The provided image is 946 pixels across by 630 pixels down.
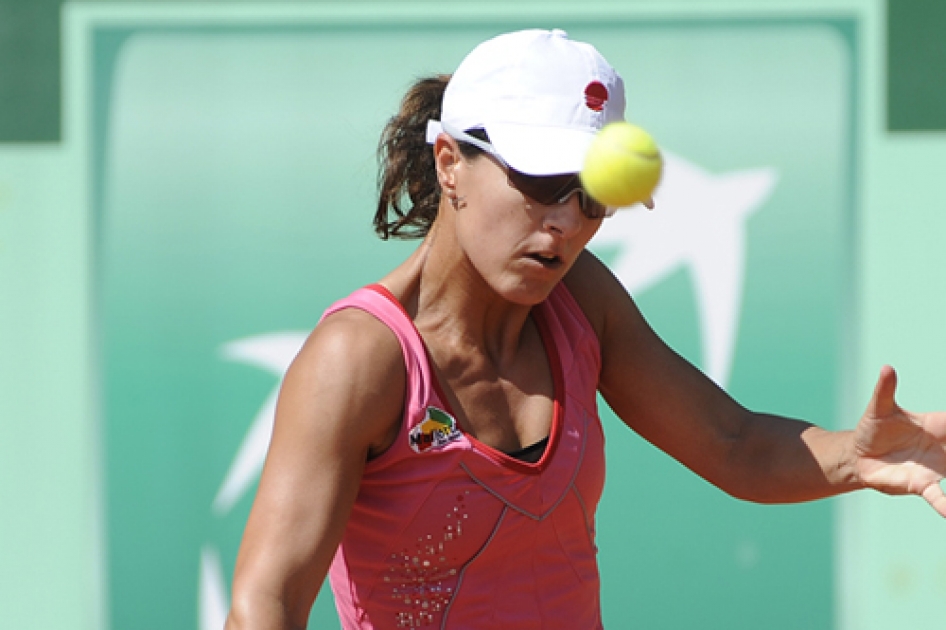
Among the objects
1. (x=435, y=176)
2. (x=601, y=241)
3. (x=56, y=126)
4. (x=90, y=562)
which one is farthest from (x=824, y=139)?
(x=90, y=562)

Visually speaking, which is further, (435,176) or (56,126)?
(56,126)

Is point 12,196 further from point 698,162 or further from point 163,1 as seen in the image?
point 698,162

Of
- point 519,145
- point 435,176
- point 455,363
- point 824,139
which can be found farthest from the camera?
point 824,139

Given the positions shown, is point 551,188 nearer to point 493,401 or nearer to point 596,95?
point 596,95

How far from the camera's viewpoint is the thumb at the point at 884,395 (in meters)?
1.65

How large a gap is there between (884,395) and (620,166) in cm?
57

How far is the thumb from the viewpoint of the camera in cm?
165

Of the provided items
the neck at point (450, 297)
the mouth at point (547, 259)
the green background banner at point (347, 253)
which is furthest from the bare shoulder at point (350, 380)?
the green background banner at point (347, 253)

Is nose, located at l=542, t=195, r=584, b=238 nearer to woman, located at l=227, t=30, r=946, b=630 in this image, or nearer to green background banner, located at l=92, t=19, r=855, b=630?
woman, located at l=227, t=30, r=946, b=630

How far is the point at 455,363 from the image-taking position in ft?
5.62

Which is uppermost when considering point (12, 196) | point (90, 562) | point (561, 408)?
point (12, 196)

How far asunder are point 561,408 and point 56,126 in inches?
85.8

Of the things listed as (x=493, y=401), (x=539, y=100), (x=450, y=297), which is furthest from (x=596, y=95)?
(x=493, y=401)

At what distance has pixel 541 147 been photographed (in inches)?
60.4
